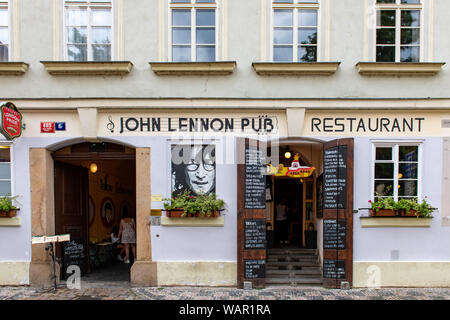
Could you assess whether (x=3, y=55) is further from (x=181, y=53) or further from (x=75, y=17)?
(x=181, y=53)

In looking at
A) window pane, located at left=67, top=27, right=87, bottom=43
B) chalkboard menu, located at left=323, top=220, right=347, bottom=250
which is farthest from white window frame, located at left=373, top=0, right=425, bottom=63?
window pane, located at left=67, top=27, right=87, bottom=43

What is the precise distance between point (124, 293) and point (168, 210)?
5.81 ft

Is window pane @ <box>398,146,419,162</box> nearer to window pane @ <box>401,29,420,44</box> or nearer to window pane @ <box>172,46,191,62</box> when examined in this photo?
window pane @ <box>401,29,420,44</box>

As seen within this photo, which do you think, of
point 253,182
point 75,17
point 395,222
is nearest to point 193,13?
point 75,17

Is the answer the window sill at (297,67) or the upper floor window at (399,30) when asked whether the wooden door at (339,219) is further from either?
the upper floor window at (399,30)

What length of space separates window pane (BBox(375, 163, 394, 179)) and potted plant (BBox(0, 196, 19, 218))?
24.2ft

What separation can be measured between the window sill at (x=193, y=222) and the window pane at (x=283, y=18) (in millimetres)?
4158

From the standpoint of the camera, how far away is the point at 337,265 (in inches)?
254

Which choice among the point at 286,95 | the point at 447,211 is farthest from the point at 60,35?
the point at 447,211

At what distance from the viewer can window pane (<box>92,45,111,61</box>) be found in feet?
22.2

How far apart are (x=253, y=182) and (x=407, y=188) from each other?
3.16 meters

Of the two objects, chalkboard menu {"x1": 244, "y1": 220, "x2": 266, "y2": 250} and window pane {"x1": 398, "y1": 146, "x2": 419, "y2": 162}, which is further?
window pane {"x1": 398, "y1": 146, "x2": 419, "y2": 162}

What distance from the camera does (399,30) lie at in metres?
6.64

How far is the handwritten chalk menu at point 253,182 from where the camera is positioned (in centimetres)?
648
